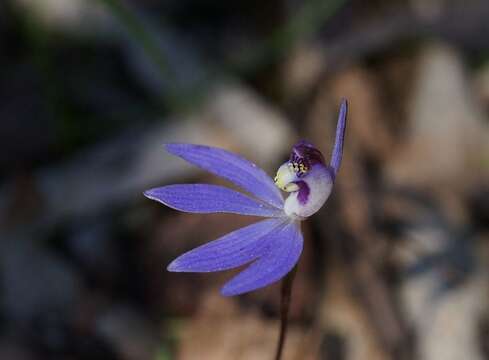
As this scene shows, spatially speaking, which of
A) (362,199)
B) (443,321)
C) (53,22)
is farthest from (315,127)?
(53,22)

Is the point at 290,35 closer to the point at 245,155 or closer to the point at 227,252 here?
the point at 245,155

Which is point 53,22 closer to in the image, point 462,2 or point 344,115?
point 462,2

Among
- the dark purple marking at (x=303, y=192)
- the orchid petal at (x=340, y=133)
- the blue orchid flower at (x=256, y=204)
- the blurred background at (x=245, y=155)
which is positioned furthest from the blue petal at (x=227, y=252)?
the blurred background at (x=245, y=155)

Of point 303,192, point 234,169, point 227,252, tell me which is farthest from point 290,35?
point 227,252

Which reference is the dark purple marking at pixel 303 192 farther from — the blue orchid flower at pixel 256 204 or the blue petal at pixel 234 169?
the blue petal at pixel 234 169

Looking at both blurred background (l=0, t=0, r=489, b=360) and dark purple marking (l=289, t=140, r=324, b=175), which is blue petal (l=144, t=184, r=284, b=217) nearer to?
dark purple marking (l=289, t=140, r=324, b=175)

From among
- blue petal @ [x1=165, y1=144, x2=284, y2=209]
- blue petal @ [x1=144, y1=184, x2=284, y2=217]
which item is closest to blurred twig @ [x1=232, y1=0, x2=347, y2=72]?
blue petal @ [x1=165, y1=144, x2=284, y2=209]

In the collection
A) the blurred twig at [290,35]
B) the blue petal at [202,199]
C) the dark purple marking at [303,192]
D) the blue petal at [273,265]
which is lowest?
the blue petal at [273,265]
